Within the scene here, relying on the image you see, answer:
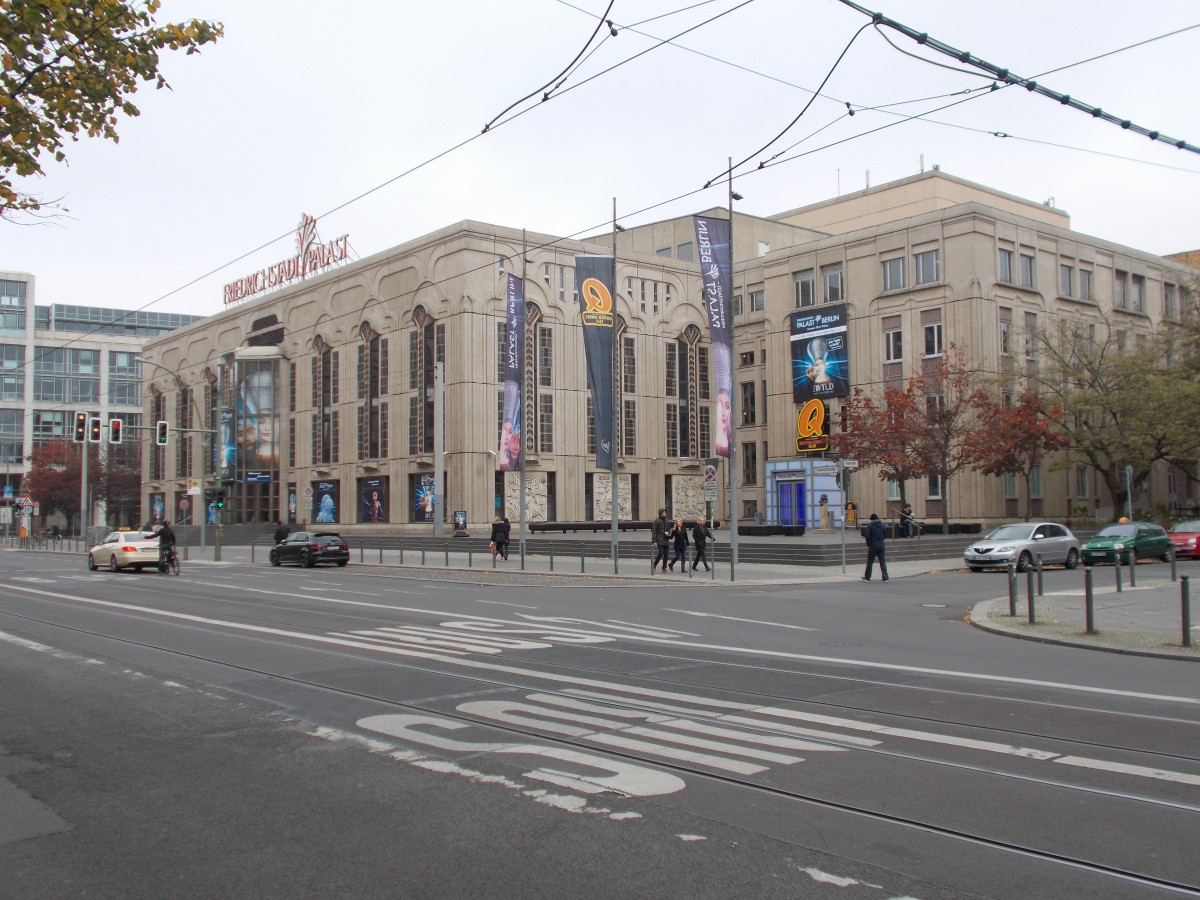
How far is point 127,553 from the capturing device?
114ft

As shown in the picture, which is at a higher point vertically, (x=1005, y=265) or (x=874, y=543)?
(x=1005, y=265)

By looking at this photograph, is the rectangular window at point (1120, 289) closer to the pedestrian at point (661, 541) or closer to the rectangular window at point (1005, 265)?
the rectangular window at point (1005, 265)

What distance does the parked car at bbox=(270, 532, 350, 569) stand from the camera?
37.8m

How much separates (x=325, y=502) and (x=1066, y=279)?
45.2m

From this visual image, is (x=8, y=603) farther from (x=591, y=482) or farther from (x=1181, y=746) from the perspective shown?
(x=591, y=482)

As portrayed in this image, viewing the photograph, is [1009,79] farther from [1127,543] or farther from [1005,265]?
[1005,265]

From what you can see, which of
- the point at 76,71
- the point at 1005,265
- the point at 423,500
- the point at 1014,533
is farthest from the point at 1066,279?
the point at 76,71

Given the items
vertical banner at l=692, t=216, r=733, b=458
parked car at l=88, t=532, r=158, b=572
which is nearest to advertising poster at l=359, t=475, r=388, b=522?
parked car at l=88, t=532, r=158, b=572

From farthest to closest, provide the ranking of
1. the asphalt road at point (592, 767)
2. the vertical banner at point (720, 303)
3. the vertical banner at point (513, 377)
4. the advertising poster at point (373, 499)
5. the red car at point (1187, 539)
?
the advertising poster at point (373, 499), the vertical banner at point (513, 377), the red car at point (1187, 539), the vertical banner at point (720, 303), the asphalt road at point (592, 767)

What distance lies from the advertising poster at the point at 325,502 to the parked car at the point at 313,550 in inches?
933

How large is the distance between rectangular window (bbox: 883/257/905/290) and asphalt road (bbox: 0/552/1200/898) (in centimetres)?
3998

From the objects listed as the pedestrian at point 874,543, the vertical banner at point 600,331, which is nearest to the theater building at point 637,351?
the vertical banner at point 600,331

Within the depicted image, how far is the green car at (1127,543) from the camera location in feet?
101

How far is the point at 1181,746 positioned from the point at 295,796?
6.31 metres
